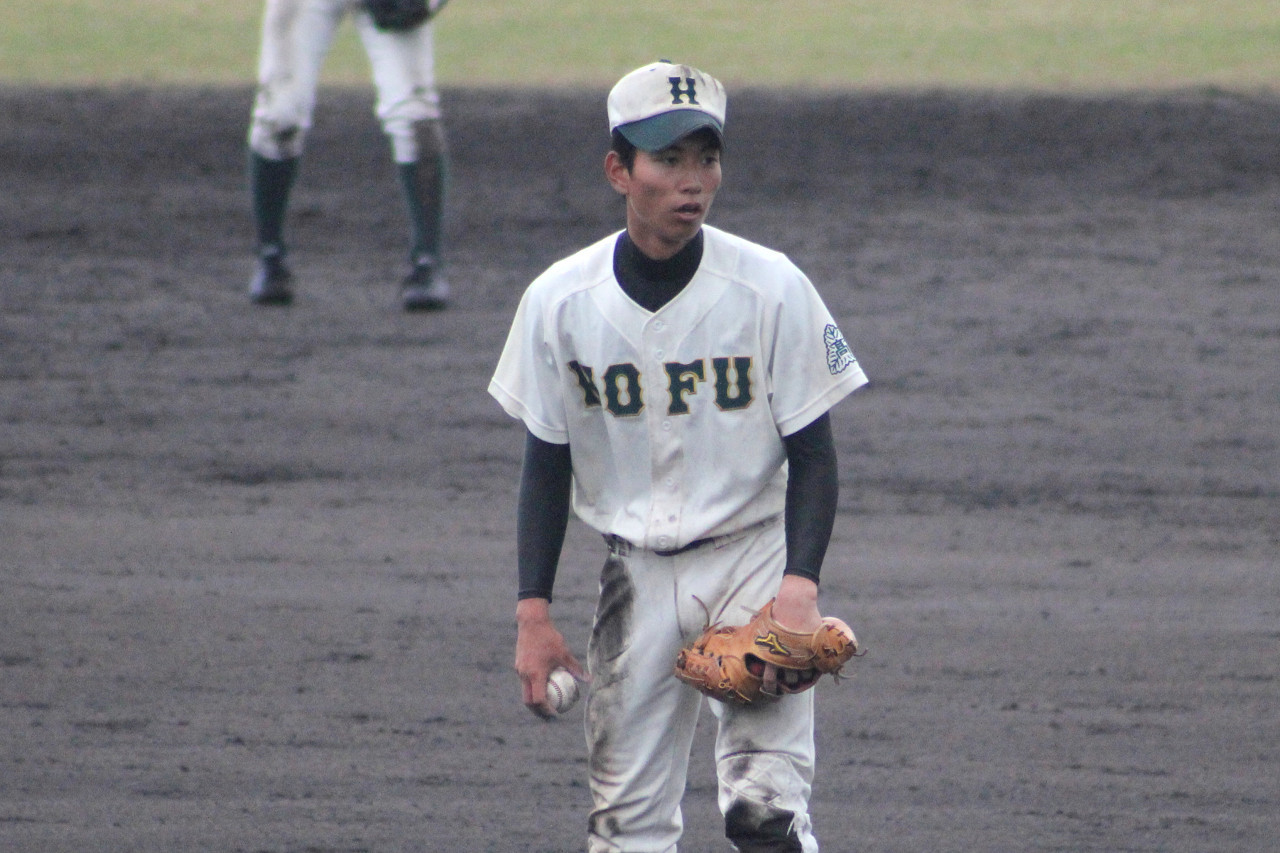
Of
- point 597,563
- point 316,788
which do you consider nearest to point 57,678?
point 316,788

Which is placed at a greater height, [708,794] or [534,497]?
[534,497]

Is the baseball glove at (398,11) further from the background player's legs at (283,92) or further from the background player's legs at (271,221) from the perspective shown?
the background player's legs at (271,221)

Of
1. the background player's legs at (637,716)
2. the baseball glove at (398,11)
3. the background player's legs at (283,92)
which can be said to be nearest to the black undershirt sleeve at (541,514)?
the background player's legs at (637,716)

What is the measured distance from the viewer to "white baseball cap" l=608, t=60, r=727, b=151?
2.41 meters

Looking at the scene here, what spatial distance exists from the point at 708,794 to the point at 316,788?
2.37 ft

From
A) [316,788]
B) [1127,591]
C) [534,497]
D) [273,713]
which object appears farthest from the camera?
[1127,591]

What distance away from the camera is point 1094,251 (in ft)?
27.1

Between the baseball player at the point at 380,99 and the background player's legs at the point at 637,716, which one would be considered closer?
the background player's legs at the point at 637,716

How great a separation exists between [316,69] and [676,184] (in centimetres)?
494

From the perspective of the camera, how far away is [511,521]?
16.5 ft

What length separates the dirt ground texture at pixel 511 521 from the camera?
335cm

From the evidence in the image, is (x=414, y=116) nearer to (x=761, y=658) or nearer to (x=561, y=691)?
(x=561, y=691)

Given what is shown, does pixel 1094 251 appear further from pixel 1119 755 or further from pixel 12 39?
pixel 12 39

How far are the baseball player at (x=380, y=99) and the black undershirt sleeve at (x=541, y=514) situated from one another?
4572 mm
